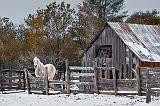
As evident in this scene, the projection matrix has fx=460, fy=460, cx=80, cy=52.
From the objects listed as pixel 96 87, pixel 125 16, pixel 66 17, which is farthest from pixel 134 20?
pixel 96 87

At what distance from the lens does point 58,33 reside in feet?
179

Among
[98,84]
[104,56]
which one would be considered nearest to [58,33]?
[104,56]

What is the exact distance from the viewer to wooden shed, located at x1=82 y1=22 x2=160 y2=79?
114ft

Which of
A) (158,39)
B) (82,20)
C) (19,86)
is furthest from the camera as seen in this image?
(82,20)

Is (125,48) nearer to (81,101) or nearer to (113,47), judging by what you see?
(113,47)

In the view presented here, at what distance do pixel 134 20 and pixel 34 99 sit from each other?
46836 mm

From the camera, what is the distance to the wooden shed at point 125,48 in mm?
34625

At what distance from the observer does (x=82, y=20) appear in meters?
60.0

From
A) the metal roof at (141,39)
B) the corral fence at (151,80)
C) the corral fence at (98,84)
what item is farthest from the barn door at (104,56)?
the corral fence at (151,80)

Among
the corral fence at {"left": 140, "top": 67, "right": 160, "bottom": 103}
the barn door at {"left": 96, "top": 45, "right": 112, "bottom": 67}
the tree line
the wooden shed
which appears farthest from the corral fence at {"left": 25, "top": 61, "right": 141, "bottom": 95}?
the tree line

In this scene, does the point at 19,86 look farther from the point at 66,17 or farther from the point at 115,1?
the point at 115,1

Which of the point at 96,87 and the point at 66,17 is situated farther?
the point at 66,17

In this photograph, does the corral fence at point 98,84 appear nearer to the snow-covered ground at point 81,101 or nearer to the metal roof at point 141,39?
the snow-covered ground at point 81,101

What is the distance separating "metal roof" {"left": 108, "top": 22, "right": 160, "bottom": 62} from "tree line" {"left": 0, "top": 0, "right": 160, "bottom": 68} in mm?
15130
